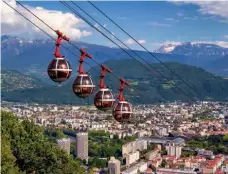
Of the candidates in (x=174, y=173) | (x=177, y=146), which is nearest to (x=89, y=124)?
(x=177, y=146)

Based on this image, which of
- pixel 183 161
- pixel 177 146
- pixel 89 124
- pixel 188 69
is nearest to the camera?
pixel 183 161

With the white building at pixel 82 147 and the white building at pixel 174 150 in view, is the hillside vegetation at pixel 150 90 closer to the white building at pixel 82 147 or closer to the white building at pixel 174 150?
the white building at pixel 174 150

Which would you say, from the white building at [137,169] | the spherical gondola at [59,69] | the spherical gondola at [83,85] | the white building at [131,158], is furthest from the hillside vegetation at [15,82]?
the spherical gondola at [59,69]

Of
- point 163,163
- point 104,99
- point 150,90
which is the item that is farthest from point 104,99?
point 150,90

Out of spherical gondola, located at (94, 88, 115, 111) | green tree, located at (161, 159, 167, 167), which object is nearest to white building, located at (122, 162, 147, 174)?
green tree, located at (161, 159, 167, 167)

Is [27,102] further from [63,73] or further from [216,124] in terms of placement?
[63,73]

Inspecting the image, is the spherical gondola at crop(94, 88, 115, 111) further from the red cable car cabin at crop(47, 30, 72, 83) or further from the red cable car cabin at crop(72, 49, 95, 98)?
the red cable car cabin at crop(47, 30, 72, 83)
